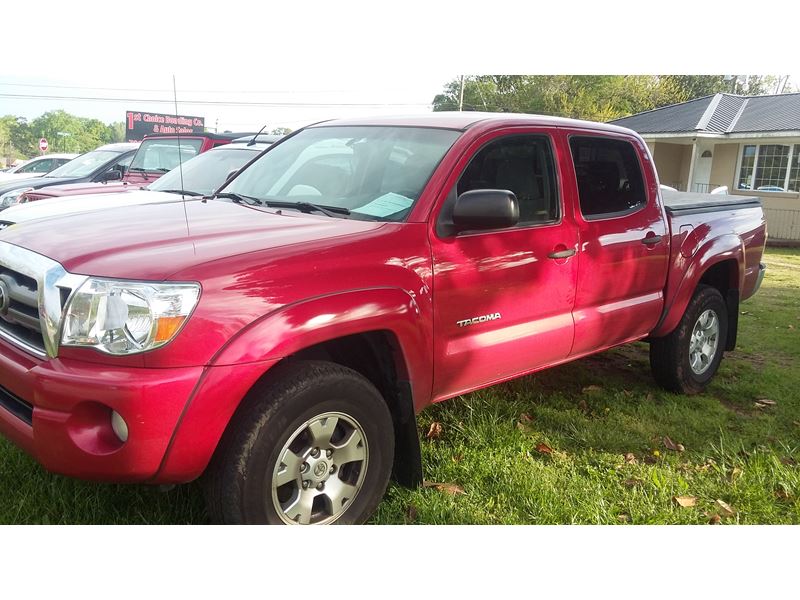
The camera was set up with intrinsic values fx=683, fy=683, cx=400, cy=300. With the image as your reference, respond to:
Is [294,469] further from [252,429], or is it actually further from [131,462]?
[131,462]

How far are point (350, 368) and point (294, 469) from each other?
50 centimetres

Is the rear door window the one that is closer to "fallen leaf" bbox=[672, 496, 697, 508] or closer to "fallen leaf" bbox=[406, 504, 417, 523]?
"fallen leaf" bbox=[672, 496, 697, 508]

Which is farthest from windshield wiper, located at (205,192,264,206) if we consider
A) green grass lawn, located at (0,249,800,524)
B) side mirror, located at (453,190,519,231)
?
green grass lawn, located at (0,249,800,524)

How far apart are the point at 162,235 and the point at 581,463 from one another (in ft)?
8.38

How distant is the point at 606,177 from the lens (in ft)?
14.1

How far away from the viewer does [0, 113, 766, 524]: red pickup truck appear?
2.38 m

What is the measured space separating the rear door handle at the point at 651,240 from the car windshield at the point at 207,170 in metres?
4.38

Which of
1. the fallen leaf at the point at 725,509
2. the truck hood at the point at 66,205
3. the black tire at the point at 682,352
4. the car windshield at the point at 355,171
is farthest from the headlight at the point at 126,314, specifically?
the truck hood at the point at 66,205

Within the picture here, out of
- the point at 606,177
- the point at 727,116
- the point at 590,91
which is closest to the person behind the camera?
the point at 606,177

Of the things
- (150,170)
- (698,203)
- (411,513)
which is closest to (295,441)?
(411,513)

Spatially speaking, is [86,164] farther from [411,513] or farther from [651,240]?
[411,513]

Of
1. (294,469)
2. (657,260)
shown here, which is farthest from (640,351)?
(294,469)

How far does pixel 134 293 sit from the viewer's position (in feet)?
7.80

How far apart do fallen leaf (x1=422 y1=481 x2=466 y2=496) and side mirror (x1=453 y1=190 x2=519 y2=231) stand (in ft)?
4.27
